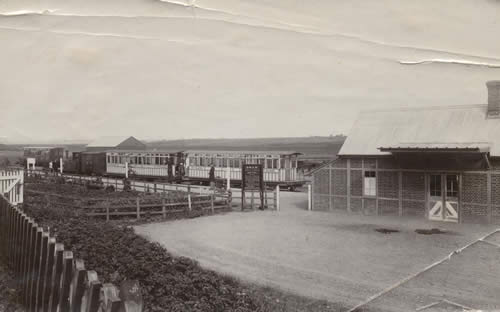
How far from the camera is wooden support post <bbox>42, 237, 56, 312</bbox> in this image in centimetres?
340

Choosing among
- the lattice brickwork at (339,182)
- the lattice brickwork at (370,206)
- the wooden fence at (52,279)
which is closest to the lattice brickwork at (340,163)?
the lattice brickwork at (339,182)

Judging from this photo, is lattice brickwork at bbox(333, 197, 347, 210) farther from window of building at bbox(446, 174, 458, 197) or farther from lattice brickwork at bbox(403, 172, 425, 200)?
window of building at bbox(446, 174, 458, 197)

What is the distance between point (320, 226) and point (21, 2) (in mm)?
11388

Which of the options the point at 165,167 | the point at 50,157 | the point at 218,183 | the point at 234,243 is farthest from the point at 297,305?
the point at 50,157

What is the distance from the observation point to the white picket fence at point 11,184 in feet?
35.3

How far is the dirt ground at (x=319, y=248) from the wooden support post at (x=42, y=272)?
159 inches

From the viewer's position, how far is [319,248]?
33.6 ft

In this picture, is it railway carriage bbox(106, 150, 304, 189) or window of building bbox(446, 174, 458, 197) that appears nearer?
window of building bbox(446, 174, 458, 197)

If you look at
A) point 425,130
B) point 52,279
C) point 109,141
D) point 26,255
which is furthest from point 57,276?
point 109,141

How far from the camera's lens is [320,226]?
13.8 meters

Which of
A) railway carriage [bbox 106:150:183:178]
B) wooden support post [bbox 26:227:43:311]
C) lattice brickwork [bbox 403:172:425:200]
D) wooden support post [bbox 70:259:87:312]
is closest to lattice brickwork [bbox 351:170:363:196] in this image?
lattice brickwork [bbox 403:172:425:200]

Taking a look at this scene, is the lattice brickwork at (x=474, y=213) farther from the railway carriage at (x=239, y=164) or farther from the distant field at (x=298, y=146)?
the distant field at (x=298, y=146)

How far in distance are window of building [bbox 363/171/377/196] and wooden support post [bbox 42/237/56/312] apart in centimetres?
1454

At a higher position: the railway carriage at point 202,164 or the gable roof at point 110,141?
the gable roof at point 110,141
